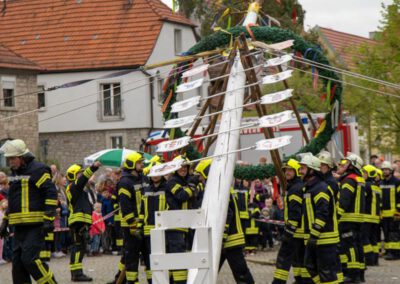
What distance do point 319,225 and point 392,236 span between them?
8937 millimetres

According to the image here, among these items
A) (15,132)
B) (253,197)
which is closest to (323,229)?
(253,197)

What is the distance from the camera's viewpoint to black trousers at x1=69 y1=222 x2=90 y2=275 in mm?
18156

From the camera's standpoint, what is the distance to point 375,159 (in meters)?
27.4

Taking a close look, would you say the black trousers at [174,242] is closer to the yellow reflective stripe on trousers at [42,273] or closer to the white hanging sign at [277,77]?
the yellow reflective stripe on trousers at [42,273]

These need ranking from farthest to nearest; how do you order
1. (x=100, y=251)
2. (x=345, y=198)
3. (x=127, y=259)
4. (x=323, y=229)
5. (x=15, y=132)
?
(x=15, y=132), (x=100, y=251), (x=345, y=198), (x=127, y=259), (x=323, y=229)

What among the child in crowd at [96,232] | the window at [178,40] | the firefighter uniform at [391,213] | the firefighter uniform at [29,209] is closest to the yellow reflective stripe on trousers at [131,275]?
the firefighter uniform at [29,209]

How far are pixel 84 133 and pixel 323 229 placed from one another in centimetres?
3612

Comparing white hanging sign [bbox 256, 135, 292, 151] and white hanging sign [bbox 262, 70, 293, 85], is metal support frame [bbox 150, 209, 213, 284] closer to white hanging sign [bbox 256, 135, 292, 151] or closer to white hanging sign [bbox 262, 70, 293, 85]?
white hanging sign [bbox 256, 135, 292, 151]

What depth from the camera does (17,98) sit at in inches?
1793

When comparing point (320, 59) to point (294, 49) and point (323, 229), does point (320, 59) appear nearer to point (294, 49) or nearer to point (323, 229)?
point (294, 49)

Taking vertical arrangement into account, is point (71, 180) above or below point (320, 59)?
below

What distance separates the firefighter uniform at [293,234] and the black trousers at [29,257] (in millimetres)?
3044

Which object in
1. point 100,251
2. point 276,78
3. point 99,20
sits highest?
point 99,20

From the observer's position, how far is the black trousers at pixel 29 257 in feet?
45.3
